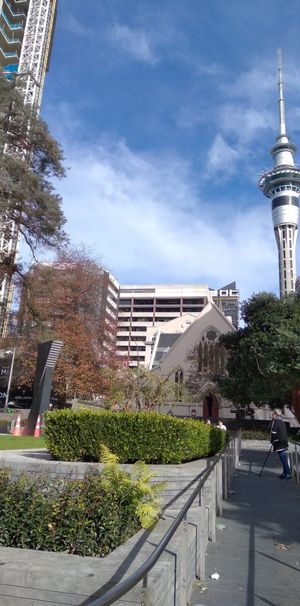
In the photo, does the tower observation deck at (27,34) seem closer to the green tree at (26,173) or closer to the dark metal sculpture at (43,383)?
the green tree at (26,173)

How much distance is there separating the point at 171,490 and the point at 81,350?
84.9 ft

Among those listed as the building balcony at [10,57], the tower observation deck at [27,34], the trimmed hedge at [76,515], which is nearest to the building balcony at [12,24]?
the tower observation deck at [27,34]

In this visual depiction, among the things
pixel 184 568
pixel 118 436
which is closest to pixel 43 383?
pixel 118 436

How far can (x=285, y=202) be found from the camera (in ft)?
386

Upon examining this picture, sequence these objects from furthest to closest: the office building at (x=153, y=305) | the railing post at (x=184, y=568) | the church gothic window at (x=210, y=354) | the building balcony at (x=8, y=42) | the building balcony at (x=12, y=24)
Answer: the office building at (x=153, y=305) < the building balcony at (x=12, y=24) < the building balcony at (x=8, y=42) < the church gothic window at (x=210, y=354) < the railing post at (x=184, y=568)

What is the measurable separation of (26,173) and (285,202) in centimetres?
10951

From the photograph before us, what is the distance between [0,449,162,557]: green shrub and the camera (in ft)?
14.2

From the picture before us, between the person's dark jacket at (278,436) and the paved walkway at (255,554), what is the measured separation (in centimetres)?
205

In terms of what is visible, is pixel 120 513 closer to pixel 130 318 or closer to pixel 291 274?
pixel 130 318

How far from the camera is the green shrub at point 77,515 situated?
4.34 meters

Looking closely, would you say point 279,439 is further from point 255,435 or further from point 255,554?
point 255,435

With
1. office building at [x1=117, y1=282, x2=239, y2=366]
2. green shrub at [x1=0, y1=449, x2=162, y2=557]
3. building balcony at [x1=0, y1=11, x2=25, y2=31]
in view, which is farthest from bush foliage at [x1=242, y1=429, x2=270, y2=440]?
building balcony at [x1=0, y1=11, x2=25, y2=31]

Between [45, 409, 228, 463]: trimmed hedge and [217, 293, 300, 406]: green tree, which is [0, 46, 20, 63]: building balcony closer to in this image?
[217, 293, 300, 406]: green tree

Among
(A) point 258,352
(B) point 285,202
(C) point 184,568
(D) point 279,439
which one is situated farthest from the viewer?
(B) point 285,202
